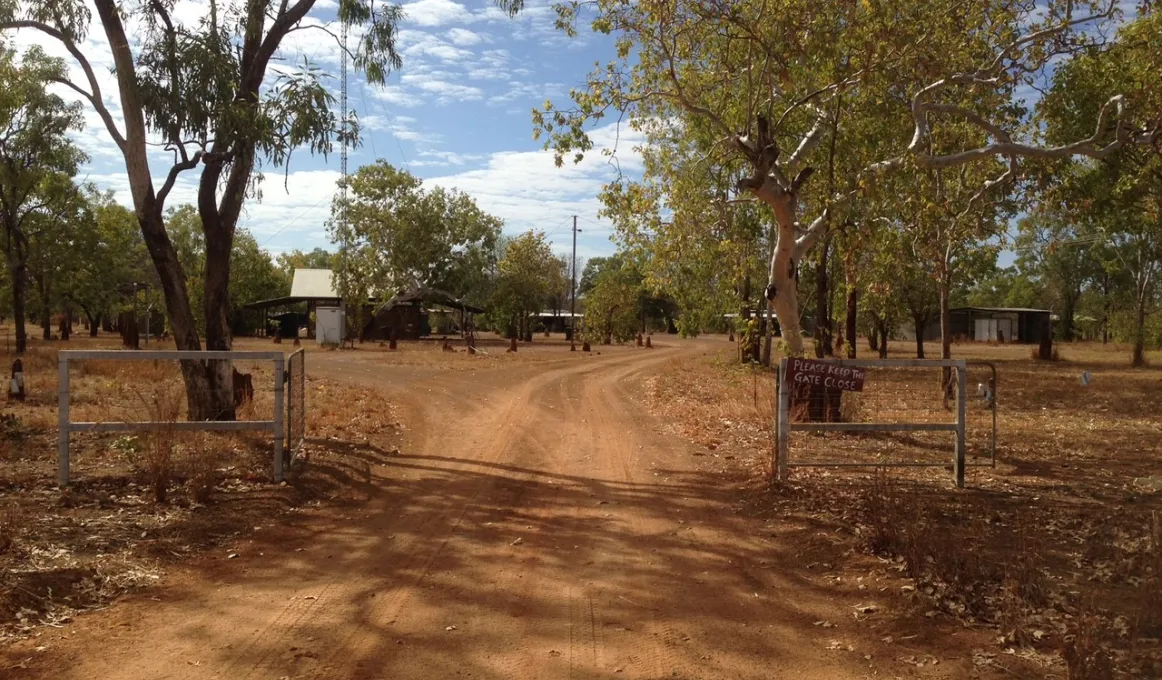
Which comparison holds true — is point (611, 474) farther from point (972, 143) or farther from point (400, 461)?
point (972, 143)

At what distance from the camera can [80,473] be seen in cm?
890

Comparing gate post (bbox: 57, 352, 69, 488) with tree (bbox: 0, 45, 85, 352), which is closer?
gate post (bbox: 57, 352, 69, 488)

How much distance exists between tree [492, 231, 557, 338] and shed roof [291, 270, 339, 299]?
35.1 feet

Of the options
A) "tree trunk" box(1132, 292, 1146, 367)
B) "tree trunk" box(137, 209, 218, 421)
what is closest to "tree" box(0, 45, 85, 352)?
"tree trunk" box(137, 209, 218, 421)

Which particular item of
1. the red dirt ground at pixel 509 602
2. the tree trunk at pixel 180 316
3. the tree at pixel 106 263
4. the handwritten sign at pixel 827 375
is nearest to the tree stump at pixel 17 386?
the tree trunk at pixel 180 316

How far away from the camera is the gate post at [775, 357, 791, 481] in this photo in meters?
8.55

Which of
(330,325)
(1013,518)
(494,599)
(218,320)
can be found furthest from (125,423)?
(330,325)

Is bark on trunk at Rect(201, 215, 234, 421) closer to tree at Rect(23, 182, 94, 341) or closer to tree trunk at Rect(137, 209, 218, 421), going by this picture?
tree trunk at Rect(137, 209, 218, 421)

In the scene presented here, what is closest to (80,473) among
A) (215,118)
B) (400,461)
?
(400,461)

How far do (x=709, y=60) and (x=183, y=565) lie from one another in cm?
1047

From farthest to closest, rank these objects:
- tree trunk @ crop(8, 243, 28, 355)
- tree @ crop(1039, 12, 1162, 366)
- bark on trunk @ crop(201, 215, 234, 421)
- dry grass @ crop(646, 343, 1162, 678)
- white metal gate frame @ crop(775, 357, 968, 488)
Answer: tree trunk @ crop(8, 243, 28, 355) → tree @ crop(1039, 12, 1162, 366) → bark on trunk @ crop(201, 215, 234, 421) → white metal gate frame @ crop(775, 357, 968, 488) → dry grass @ crop(646, 343, 1162, 678)

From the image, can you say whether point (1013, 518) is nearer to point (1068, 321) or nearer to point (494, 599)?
point (494, 599)

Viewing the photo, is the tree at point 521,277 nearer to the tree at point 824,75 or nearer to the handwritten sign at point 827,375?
the tree at point 824,75

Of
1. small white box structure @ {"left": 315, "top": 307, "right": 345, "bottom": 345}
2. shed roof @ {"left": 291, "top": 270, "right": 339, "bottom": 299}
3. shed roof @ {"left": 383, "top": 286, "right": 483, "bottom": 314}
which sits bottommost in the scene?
small white box structure @ {"left": 315, "top": 307, "right": 345, "bottom": 345}
